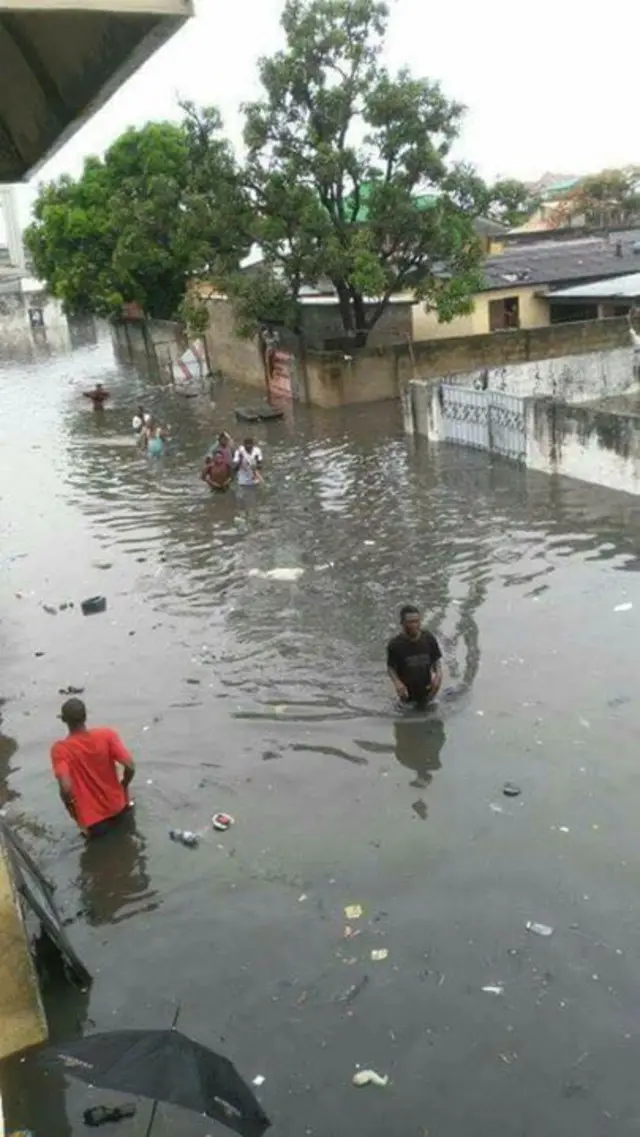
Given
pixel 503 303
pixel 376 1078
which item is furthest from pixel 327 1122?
pixel 503 303

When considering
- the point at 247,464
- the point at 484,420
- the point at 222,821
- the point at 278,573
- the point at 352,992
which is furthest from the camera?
the point at 484,420

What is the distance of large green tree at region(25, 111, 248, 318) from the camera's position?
25484 mm

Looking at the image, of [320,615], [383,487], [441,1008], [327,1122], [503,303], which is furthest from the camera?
[503,303]

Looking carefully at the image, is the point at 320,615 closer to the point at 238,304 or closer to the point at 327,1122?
the point at 327,1122

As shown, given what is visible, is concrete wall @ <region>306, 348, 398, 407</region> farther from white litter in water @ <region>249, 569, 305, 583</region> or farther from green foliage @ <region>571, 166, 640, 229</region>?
green foliage @ <region>571, 166, 640, 229</region>

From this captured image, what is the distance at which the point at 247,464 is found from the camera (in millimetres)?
18188

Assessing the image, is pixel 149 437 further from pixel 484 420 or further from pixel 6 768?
pixel 6 768

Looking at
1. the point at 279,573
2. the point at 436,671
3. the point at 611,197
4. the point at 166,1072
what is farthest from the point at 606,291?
the point at 611,197

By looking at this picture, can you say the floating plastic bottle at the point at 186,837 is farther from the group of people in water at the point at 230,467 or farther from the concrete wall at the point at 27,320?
the concrete wall at the point at 27,320

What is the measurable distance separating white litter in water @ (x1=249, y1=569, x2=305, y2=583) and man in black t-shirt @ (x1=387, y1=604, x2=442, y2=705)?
176 inches

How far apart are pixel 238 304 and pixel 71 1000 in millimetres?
22484

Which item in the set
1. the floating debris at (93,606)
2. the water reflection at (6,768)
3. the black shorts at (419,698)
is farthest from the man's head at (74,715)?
the floating debris at (93,606)

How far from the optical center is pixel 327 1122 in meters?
4.88

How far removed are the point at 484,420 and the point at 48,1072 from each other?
1549 cm
